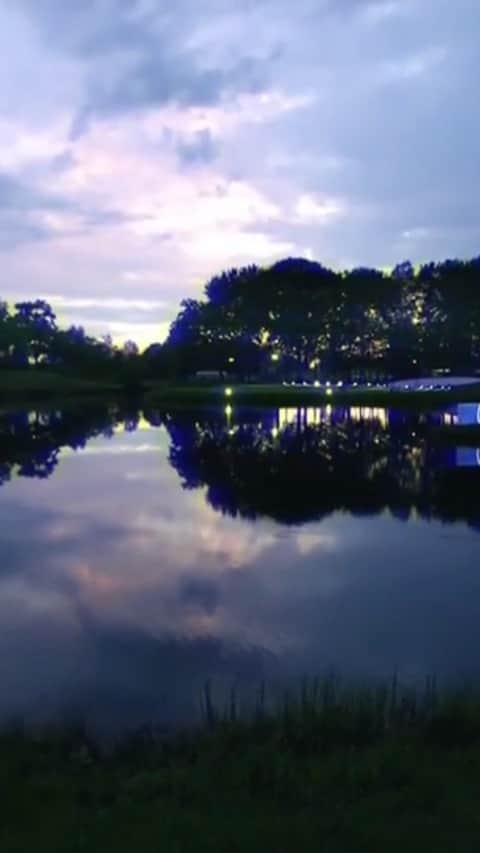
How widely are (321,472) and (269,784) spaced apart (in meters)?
31.0

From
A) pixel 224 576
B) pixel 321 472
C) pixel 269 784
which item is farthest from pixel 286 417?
pixel 269 784

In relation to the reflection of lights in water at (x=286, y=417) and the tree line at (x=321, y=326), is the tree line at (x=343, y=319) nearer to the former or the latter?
the tree line at (x=321, y=326)

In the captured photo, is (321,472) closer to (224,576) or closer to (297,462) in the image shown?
(297,462)

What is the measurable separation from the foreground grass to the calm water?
1.95 meters

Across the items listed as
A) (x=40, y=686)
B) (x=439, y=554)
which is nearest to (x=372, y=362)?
(x=439, y=554)

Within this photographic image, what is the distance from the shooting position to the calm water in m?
13.4

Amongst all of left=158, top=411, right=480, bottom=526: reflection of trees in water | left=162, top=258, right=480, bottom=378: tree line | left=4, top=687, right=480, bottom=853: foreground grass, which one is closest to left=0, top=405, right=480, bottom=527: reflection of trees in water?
left=158, top=411, right=480, bottom=526: reflection of trees in water

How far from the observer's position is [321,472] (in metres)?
38.9

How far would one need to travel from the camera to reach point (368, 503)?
30516 mm

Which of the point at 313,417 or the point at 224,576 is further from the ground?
the point at 313,417

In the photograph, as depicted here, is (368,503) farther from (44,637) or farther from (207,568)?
(44,637)

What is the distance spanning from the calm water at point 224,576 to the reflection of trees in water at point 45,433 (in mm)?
573

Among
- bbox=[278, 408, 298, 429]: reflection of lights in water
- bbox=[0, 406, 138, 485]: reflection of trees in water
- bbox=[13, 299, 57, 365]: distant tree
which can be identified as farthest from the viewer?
bbox=[13, 299, 57, 365]: distant tree

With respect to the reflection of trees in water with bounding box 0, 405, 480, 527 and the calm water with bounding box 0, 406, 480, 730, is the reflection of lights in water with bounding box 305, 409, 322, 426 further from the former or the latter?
the calm water with bounding box 0, 406, 480, 730
